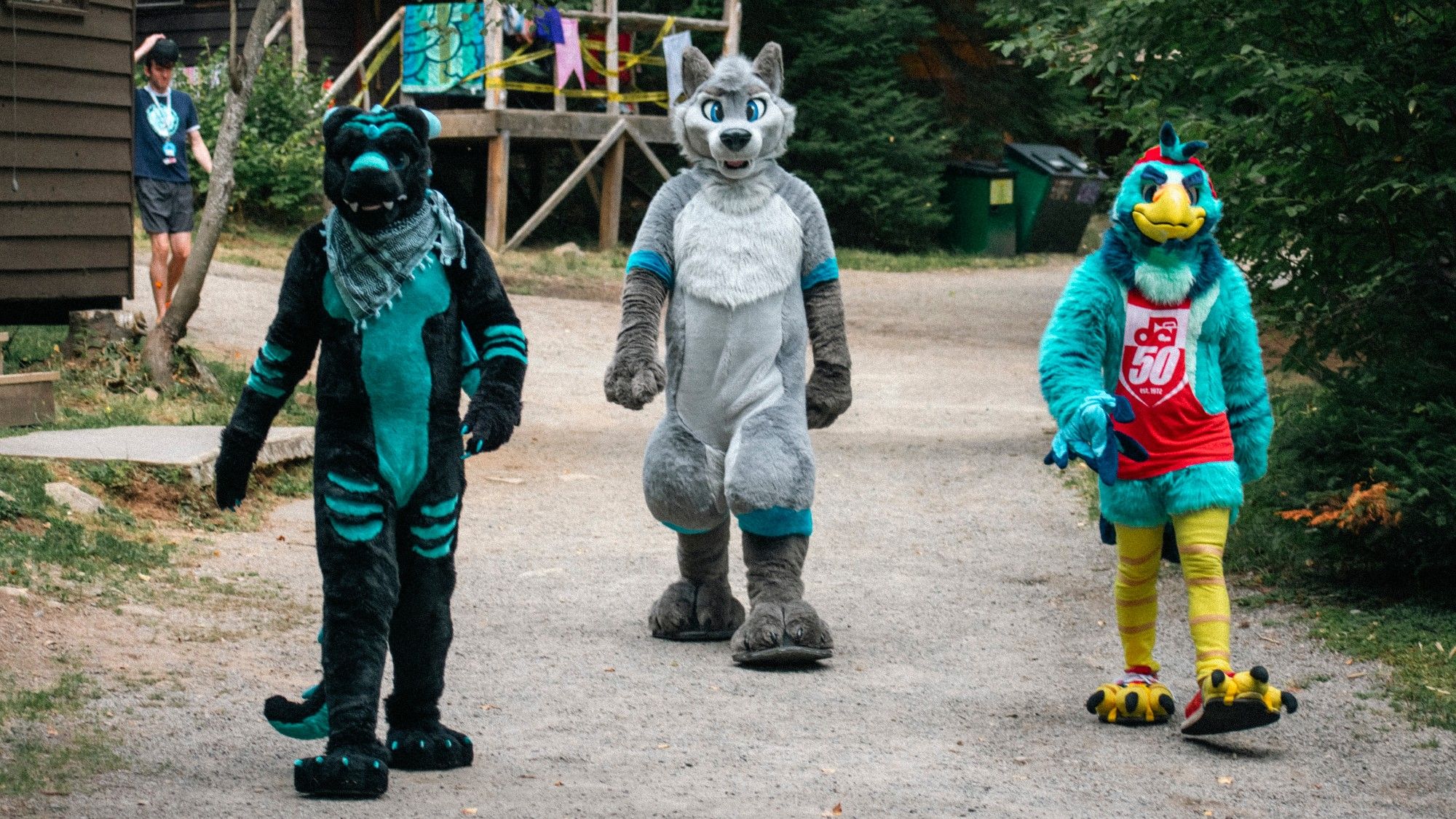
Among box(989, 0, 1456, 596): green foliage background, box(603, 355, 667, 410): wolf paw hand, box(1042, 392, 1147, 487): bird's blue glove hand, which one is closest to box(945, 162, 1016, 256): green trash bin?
box(989, 0, 1456, 596): green foliage background

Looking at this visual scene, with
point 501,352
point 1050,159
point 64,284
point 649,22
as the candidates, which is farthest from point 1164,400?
point 1050,159

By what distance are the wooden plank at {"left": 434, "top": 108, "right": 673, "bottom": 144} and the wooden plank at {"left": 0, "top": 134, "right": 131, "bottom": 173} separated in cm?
778

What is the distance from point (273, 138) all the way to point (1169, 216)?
1507cm

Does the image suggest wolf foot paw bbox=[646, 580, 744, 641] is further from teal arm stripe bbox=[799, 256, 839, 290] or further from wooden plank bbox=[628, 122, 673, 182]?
wooden plank bbox=[628, 122, 673, 182]

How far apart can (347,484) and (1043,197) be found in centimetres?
2114

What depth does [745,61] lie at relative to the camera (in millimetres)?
6379

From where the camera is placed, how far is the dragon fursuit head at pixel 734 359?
593cm

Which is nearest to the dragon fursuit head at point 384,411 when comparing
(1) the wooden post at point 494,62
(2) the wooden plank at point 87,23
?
(2) the wooden plank at point 87,23

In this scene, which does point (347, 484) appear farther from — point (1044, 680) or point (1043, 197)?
point (1043, 197)

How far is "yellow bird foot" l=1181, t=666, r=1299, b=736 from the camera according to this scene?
4648mm

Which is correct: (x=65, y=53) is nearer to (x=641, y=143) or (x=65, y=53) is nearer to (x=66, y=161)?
(x=66, y=161)

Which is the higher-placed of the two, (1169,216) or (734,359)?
(1169,216)

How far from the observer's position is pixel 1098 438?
4730 mm

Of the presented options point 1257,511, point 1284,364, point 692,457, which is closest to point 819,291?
point 692,457
